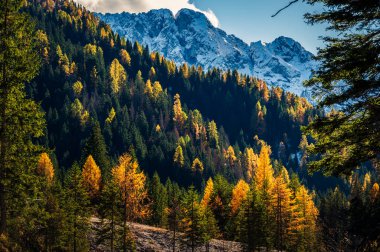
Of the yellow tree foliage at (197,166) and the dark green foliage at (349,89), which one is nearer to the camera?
the dark green foliage at (349,89)

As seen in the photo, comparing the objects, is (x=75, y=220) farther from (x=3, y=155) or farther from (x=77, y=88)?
(x=77, y=88)

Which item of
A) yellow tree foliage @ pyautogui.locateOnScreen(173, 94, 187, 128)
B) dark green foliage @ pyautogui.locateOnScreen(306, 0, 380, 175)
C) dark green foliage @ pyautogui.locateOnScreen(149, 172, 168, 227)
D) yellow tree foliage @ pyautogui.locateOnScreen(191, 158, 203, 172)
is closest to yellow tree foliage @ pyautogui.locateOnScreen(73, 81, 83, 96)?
yellow tree foliage @ pyautogui.locateOnScreen(173, 94, 187, 128)

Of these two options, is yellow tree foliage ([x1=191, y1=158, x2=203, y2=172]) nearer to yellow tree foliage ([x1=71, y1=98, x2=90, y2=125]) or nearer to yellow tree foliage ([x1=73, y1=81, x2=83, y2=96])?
yellow tree foliage ([x1=71, y1=98, x2=90, y2=125])

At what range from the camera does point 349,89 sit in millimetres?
11125

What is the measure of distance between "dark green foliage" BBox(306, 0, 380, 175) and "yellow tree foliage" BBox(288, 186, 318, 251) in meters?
41.2

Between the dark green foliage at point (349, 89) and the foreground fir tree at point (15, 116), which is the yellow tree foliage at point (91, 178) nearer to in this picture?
the foreground fir tree at point (15, 116)

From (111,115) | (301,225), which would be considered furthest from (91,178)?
(111,115)

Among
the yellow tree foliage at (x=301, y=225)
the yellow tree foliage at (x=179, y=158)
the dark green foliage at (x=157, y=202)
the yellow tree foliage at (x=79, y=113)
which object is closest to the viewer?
the yellow tree foliage at (x=301, y=225)

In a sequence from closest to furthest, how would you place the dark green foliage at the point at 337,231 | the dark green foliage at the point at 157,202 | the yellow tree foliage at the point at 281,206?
the dark green foliage at the point at 337,231, the yellow tree foliage at the point at 281,206, the dark green foliage at the point at 157,202

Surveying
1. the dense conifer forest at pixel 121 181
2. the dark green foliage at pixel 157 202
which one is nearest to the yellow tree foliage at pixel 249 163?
the dense conifer forest at pixel 121 181

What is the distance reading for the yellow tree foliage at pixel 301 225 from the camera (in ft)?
170

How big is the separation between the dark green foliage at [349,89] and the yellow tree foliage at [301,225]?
1624 inches

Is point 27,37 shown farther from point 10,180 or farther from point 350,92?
point 350,92

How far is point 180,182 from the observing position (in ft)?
450
